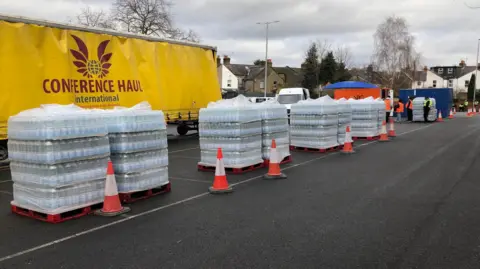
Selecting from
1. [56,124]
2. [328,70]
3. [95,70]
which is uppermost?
[328,70]

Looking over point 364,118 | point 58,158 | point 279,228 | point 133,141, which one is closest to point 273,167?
point 133,141

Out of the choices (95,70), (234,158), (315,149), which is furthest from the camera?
(315,149)

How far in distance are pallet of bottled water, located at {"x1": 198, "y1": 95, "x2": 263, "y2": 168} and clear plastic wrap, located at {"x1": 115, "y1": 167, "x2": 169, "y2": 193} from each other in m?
2.24

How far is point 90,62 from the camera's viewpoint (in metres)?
12.4

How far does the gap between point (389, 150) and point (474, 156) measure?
2496 millimetres

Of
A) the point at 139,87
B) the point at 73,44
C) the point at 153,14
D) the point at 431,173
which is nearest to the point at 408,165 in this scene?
the point at 431,173

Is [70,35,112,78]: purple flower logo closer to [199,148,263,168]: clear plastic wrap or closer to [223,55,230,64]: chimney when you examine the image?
[199,148,263,168]: clear plastic wrap

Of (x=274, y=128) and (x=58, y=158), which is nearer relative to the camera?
(x=58, y=158)

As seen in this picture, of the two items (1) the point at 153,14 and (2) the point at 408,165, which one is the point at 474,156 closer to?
(2) the point at 408,165

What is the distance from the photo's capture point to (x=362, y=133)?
55.9ft

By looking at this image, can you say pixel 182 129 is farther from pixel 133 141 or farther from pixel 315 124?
pixel 133 141

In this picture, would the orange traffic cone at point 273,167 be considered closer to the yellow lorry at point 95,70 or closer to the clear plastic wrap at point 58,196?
the clear plastic wrap at point 58,196

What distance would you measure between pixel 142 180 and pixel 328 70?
2701 inches

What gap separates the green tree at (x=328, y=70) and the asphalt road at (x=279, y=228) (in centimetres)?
6519
